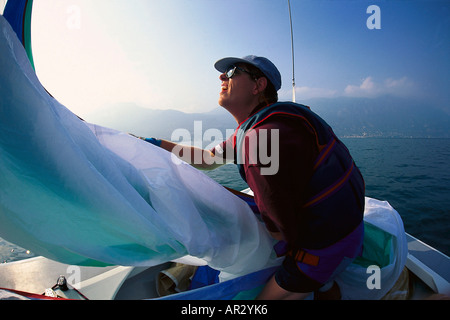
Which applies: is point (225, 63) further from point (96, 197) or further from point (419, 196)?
point (419, 196)

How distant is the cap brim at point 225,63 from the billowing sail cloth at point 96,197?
2.89 ft

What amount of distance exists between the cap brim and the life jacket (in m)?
0.68

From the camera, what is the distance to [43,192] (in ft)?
1.97

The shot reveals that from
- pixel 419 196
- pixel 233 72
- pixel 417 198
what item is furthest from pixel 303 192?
pixel 419 196

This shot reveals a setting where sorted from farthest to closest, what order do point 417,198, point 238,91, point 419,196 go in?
point 419,196
point 417,198
point 238,91

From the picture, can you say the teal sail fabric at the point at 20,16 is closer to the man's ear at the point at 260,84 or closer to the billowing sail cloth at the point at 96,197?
the billowing sail cloth at the point at 96,197

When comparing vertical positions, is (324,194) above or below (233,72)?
below

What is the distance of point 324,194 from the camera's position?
78cm

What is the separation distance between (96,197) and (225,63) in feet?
4.18

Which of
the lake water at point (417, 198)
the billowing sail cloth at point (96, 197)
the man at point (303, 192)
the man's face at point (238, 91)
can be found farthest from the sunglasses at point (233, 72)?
the lake water at point (417, 198)

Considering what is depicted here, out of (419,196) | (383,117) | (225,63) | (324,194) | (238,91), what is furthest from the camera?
(383,117)

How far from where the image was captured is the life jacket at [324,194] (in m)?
0.79

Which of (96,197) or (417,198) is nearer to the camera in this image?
(96,197)

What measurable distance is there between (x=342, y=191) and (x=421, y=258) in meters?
1.56
